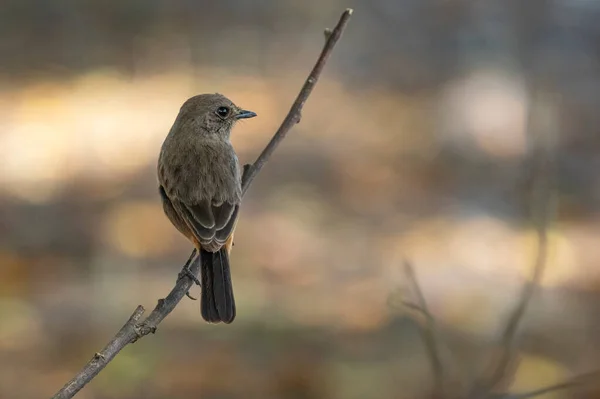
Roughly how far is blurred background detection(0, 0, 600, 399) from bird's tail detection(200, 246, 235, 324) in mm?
2386

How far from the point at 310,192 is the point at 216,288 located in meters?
4.17

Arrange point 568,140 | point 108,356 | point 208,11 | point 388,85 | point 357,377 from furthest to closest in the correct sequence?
point 208,11
point 388,85
point 568,140
point 357,377
point 108,356

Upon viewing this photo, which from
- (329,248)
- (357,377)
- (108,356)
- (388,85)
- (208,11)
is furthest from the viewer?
(208,11)

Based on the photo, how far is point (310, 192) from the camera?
24.8 feet

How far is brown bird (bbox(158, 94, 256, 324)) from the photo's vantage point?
11.3 feet

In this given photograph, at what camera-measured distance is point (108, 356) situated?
2225 mm

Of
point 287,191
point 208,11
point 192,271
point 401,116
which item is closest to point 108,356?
point 192,271

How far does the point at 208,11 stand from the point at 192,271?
6.19 meters

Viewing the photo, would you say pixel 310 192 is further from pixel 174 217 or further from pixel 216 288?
pixel 216 288

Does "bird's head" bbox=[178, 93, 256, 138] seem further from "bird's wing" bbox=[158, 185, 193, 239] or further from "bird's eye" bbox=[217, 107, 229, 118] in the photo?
"bird's wing" bbox=[158, 185, 193, 239]

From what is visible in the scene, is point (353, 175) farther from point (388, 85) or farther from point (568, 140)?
point (568, 140)

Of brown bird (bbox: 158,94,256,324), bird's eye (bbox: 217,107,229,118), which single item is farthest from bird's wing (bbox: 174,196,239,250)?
bird's eye (bbox: 217,107,229,118)

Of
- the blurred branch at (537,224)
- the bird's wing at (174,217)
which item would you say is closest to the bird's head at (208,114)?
the bird's wing at (174,217)

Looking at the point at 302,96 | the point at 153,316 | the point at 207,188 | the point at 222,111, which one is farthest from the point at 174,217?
the point at 153,316
